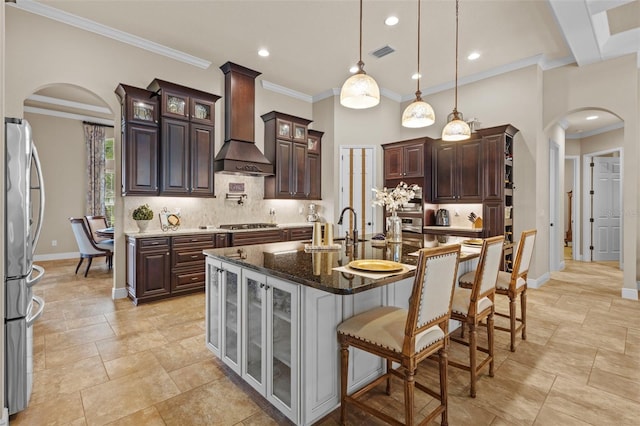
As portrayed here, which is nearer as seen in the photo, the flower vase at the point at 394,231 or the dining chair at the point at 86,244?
the flower vase at the point at 394,231

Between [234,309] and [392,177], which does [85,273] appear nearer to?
[234,309]

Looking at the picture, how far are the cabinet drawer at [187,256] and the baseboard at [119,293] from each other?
767 millimetres

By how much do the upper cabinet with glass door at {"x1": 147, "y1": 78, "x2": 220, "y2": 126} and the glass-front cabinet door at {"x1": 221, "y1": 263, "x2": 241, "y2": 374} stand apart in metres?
3.01

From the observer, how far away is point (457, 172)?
539cm

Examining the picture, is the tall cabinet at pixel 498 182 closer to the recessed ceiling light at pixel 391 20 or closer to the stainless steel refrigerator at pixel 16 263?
the recessed ceiling light at pixel 391 20

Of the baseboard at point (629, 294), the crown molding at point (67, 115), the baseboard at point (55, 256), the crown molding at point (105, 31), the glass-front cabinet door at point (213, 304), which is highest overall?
the crown molding at point (105, 31)

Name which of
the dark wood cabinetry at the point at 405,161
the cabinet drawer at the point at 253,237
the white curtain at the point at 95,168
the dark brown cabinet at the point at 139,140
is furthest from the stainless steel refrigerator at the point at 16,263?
the white curtain at the point at 95,168

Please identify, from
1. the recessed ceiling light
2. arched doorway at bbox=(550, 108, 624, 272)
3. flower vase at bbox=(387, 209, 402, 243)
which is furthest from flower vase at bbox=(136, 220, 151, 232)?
arched doorway at bbox=(550, 108, 624, 272)

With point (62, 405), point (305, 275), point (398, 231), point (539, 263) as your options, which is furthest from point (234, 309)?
→ point (539, 263)

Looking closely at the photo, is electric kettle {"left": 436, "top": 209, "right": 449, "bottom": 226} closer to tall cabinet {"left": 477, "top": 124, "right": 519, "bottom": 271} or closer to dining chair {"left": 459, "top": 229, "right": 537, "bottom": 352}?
tall cabinet {"left": 477, "top": 124, "right": 519, "bottom": 271}

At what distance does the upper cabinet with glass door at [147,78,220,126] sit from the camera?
429cm

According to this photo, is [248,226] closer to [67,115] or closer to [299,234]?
[299,234]

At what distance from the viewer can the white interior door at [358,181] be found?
20.7 ft

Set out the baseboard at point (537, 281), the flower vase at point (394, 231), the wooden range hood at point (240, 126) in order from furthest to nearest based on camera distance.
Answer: the wooden range hood at point (240, 126) < the baseboard at point (537, 281) < the flower vase at point (394, 231)
